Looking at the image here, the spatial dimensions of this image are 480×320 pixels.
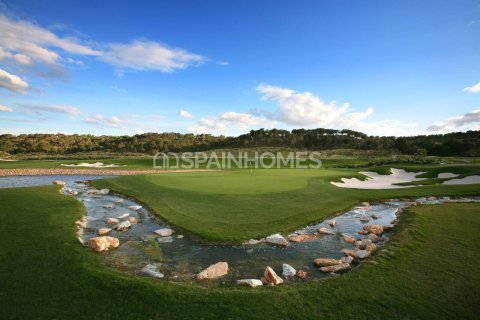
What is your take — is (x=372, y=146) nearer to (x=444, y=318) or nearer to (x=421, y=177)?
(x=421, y=177)

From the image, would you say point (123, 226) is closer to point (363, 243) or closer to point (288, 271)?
point (288, 271)

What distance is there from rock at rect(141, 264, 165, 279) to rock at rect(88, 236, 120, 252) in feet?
8.54

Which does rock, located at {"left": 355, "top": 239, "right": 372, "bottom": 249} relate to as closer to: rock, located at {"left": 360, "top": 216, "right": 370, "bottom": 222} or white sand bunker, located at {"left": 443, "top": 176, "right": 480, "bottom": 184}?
rock, located at {"left": 360, "top": 216, "right": 370, "bottom": 222}

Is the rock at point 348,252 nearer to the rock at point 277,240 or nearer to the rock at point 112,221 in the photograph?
the rock at point 277,240

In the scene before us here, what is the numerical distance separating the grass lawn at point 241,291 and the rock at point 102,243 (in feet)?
1.62

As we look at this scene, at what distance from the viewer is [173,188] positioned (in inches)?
938

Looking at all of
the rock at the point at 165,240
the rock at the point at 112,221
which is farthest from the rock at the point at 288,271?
the rock at the point at 112,221

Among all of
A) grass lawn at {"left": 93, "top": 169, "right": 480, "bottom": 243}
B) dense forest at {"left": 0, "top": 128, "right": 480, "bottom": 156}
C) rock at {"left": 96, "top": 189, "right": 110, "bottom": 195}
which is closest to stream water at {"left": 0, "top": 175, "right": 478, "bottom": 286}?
grass lawn at {"left": 93, "top": 169, "right": 480, "bottom": 243}

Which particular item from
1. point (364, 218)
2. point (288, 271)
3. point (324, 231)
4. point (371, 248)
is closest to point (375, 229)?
point (324, 231)

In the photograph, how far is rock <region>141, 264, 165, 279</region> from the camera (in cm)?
899

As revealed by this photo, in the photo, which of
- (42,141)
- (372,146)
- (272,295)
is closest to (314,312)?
(272,295)

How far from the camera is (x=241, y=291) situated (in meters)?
7.80

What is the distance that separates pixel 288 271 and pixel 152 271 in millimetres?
4582

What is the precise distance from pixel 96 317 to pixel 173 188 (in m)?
17.6
